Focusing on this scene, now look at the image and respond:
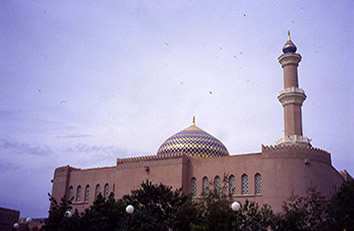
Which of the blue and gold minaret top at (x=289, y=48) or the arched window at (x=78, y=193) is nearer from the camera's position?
Result: the blue and gold minaret top at (x=289, y=48)

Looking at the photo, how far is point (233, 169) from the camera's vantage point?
25.3 meters

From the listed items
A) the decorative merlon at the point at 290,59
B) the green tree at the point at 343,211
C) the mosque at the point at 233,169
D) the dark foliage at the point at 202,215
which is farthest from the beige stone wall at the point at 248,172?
the decorative merlon at the point at 290,59

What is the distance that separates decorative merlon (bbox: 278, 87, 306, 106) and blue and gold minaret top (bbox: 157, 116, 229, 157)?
17.8 feet

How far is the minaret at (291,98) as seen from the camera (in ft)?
91.7

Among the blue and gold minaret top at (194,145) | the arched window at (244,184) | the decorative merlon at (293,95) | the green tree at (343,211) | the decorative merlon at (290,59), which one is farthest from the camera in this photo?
the decorative merlon at (290,59)

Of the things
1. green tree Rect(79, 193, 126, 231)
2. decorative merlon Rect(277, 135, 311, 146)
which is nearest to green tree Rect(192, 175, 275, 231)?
green tree Rect(79, 193, 126, 231)

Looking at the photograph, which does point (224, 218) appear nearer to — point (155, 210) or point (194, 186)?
point (155, 210)

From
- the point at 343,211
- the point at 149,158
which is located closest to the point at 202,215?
the point at 343,211

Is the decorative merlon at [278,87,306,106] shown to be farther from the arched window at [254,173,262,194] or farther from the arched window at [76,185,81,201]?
the arched window at [76,185,81,201]

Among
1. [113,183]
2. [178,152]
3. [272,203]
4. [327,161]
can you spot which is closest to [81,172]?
[113,183]

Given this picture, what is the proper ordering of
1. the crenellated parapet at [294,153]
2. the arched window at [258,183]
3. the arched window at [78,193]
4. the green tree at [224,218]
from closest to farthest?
the green tree at [224,218], the crenellated parapet at [294,153], the arched window at [258,183], the arched window at [78,193]

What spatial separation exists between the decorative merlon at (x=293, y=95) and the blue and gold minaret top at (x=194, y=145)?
17.8 feet

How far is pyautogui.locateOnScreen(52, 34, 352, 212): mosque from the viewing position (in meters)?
23.6

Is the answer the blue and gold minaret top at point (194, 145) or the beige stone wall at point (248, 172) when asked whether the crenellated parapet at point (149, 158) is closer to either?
the beige stone wall at point (248, 172)
